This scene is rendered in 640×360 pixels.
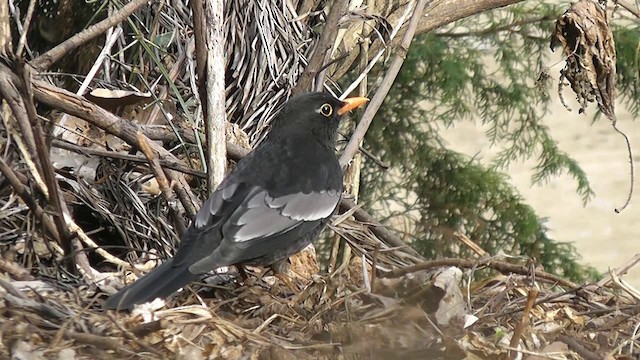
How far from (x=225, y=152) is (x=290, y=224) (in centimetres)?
42

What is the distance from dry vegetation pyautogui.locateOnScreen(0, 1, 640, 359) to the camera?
3.21m

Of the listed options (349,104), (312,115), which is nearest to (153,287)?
(312,115)

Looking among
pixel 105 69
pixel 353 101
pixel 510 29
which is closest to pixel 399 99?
pixel 510 29

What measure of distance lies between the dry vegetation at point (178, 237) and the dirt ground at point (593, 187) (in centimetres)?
373

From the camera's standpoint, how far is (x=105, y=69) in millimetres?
4586

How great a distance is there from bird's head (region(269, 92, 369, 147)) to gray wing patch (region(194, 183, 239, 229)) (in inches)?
21.6

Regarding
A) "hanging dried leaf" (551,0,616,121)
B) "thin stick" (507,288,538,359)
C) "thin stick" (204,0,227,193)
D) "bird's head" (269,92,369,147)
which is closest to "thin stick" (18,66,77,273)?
"thin stick" (204,0,227,193)

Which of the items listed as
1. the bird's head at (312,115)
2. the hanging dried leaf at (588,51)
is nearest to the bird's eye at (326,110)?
the bird's head at (312,115)

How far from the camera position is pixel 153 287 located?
3352 millimetres

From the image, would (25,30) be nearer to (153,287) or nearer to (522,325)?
(153,287)

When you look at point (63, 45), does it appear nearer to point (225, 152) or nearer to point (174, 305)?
point (225, 152)

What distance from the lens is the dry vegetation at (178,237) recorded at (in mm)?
3207

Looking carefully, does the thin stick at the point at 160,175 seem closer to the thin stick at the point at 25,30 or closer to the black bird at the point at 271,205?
the black bird at the point at 271,205

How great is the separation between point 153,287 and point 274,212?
691 mm
